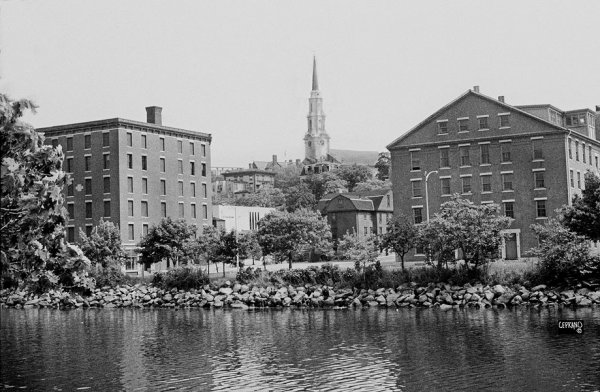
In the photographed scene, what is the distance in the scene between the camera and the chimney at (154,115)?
92344 millimetres

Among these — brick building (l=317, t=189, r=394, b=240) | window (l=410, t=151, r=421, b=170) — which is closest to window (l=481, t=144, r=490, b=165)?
window (l=410, t=151, r=421, b=170)

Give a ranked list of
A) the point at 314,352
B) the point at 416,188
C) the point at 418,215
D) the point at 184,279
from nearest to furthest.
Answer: the point at 314,352 → the point at 184,279 → the point at 418,215 → the point at 416,188

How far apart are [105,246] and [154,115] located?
22.2 meters

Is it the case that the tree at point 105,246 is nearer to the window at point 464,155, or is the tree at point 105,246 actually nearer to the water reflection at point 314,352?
the water reflection at point 314,352

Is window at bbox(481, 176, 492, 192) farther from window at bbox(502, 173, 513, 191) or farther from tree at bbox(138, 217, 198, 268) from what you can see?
tree at bbox(138, 217, 198, 268)

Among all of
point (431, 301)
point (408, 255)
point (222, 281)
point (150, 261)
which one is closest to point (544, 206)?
point (408, 255)

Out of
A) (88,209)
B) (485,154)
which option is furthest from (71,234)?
(485,154)

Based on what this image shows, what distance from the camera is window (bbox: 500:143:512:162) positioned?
71938 mm

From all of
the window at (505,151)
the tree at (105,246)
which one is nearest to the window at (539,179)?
the window at (505,151)

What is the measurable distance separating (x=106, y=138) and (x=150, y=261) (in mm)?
16472

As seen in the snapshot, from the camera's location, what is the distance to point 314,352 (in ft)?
112

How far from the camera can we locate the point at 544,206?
70312 mm

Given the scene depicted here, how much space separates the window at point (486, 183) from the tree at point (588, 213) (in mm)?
18458

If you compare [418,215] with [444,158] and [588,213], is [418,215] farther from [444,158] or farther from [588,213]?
[588,213]
